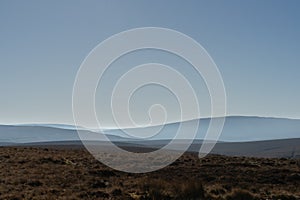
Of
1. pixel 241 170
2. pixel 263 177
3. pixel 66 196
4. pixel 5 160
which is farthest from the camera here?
pixel 5 160

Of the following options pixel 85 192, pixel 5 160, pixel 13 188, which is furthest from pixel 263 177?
pixel 5 160

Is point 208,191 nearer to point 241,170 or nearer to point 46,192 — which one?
point 46,192

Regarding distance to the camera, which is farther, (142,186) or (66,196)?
(142,186)

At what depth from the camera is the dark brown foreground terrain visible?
15602 mm

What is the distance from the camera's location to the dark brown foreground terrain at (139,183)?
15.6 m

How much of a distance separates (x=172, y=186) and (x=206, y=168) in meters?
12.2

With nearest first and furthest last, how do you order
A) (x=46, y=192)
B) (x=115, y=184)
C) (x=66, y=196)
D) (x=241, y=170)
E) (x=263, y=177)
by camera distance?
(x=66, y=196) < (x=46, y=192) < (x=115, y=184) < (x=263, y=177) < (x=241, y=170)

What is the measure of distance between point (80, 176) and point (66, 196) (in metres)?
6.42

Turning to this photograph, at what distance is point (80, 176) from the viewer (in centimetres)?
2173

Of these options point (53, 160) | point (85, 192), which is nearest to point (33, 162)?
point (53, 160)

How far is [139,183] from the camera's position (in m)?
18.1

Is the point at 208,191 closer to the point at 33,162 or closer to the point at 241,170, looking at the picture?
the point at 241,170

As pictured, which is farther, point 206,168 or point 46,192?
point 206,168

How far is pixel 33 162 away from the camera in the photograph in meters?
28.5
